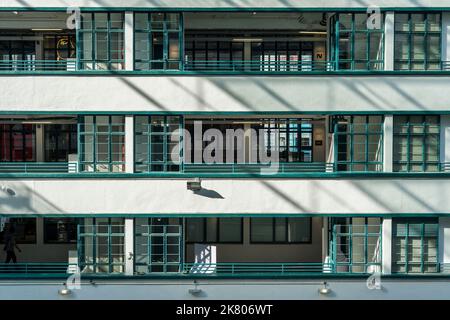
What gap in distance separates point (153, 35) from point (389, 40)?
7.89m

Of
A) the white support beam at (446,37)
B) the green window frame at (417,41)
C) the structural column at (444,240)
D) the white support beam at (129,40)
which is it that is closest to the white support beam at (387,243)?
the structural column at (444,240)

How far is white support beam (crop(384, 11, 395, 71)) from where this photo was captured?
65.8 feet

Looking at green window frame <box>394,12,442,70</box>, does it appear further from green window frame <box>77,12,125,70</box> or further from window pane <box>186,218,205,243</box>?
window pane <box>186,218,205,243</box>

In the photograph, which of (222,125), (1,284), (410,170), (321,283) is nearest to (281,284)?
(321,283)

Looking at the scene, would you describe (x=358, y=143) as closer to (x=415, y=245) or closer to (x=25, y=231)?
(x=415, y=245)

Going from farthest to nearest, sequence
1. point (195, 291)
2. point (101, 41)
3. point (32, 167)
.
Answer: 1. point (32, 167)
2. point (101, 41)
3. point (195, 291)

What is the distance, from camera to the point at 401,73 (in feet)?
65.5

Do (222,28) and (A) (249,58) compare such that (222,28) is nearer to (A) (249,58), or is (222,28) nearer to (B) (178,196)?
(A) (249,58)

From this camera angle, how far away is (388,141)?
66.0 feet

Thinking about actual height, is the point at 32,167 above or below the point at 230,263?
above

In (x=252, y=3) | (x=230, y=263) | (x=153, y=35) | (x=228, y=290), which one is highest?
(x=252, y=3)

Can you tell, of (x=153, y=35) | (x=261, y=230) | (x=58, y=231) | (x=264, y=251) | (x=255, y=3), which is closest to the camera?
(x=255, y=3)

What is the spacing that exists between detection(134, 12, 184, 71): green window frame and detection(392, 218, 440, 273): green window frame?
9.23 meters

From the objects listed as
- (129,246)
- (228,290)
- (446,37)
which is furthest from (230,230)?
(446,37)
